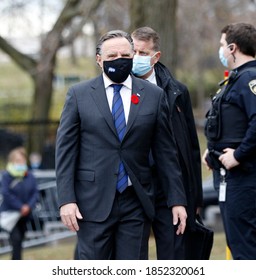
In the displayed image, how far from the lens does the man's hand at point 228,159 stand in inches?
269

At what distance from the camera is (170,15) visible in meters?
12.8

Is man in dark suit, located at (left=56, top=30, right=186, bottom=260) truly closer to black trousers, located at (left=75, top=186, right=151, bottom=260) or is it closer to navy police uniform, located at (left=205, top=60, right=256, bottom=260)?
black trousers, located at (left=75, top=186, right=151, bottom=260)

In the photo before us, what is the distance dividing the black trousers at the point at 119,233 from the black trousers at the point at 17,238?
6.63 m

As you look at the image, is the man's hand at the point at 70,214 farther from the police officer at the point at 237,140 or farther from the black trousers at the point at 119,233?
the police officer at the point at 237,140

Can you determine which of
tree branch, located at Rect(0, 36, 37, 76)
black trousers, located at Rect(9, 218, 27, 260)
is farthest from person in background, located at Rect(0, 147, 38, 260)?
tree branch, located at Rect(0, 36, 37, 76)

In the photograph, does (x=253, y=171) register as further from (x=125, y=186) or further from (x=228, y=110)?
(x=125, y=186)

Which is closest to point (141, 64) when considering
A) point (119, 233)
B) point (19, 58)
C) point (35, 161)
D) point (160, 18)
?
point (119, 233)

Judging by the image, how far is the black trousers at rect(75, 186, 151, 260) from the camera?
19.5 ft

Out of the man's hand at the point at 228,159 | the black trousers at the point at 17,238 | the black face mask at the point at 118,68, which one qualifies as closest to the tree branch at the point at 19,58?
the black trousers at the point at 17,238

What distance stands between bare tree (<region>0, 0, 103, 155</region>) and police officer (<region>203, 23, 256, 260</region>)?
14.0 m

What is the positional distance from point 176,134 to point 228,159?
1.50 ft

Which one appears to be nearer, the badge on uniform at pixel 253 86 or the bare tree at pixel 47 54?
the badge on uniform at pixel 253 86
